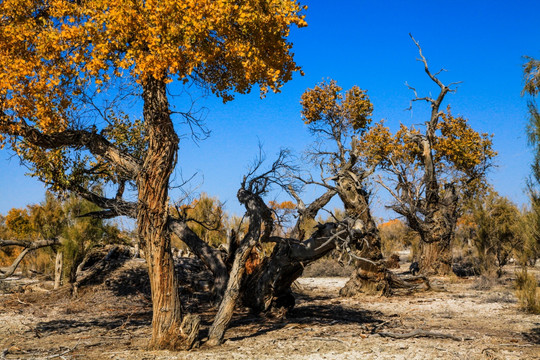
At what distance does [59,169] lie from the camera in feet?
37.0

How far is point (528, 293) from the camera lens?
36.3 feet

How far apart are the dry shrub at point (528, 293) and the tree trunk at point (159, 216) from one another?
7942 millimetres

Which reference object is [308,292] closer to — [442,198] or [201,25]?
[442,198]

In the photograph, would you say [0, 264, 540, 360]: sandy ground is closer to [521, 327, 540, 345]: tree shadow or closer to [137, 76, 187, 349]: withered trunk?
[521, 327, 540, 345]: tree shadow

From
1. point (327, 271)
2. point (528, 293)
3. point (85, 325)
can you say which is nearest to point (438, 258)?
point (327, 271)

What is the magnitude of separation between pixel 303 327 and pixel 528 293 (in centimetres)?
532

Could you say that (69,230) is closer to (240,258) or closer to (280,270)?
(280,270)

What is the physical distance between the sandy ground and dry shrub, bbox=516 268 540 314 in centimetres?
23

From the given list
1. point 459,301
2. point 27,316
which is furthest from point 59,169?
point 459,301

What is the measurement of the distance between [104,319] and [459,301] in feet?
30.5

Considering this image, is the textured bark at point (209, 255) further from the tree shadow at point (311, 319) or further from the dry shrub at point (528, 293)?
the dry shrub at point (528, 293)

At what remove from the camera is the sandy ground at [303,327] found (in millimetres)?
7516

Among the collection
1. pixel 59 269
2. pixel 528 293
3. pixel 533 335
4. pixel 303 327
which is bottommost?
pixel 533 335

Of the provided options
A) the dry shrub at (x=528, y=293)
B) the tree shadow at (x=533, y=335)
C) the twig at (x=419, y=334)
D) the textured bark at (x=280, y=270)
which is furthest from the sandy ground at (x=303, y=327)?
the textured bark at (x=280, y=270)
